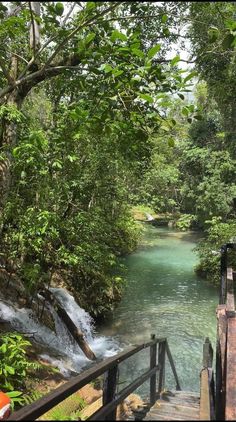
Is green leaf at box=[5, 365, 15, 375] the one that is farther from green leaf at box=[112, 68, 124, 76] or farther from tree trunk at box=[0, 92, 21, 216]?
green leaf at box=[112, 68, 124, 76]

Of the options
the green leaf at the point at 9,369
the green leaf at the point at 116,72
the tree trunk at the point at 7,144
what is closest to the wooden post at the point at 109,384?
the green leaf at the point at 116,72

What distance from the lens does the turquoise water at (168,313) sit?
30.1 feet

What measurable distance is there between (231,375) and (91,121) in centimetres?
250

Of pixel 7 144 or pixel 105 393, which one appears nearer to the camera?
pixel 105 393

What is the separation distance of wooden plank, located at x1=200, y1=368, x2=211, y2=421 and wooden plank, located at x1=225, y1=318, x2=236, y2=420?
16 centimetres

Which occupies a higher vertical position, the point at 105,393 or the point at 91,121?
the point at 91,121

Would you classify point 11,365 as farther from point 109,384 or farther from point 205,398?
point 205,398

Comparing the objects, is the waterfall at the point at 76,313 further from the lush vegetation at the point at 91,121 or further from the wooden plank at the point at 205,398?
the wooden plank at the point at 205,398

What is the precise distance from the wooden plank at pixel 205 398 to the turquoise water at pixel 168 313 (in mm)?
5791

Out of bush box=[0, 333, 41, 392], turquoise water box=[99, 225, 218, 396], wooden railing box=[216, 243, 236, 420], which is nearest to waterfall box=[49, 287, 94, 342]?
turquoise water box=[99, 225, 218, 396]

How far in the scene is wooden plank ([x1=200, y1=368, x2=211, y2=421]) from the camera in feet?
5.54

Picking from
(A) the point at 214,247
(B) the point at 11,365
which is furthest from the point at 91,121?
(A) the point at 214,247

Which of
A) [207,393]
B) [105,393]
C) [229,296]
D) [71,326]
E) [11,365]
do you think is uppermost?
[229,296]

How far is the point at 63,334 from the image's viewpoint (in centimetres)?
924
